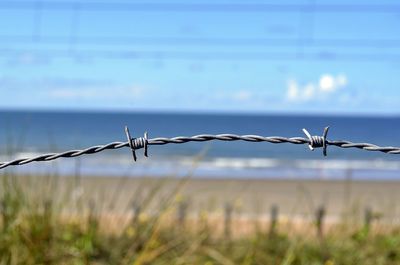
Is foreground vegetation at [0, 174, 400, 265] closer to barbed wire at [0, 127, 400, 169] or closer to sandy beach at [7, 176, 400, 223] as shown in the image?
barbed wire at [0, 127, 400, 169]

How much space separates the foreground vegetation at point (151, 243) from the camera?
152 inches

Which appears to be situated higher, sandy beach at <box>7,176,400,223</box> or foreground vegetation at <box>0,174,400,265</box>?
foreground vegetation at <box>0,174,400,265</box>

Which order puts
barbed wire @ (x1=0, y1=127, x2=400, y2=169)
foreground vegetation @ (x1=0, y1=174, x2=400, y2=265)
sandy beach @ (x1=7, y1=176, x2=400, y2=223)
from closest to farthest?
barbed wire @ (x1=0, y1=127, x2=400, y2=169)
foreground vegetation @ (x1=0, y1=174, x2=400, y2=265)
sandy beach @ (x1=7, y1=176, x2=400, y2=223)

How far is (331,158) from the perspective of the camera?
26.1 m

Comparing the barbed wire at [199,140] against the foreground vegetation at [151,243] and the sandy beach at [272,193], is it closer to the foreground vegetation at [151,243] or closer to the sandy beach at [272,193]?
the foreground vegetation at [151,243]

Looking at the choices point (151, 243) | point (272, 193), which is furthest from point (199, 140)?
point (272, 193)

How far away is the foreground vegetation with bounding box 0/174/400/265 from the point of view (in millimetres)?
3869

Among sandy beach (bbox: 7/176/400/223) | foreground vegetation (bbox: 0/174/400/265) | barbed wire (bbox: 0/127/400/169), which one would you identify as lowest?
sandy beach (bbox: 7/176/400/223)

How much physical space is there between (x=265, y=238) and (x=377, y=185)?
1260cm

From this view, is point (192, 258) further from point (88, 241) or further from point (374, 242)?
point (374, 242)

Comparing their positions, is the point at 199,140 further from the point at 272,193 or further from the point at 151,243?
the point at 272,193

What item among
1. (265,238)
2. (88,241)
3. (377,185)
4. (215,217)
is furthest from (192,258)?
(377,185)

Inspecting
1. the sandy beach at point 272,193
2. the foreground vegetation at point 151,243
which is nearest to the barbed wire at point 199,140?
the foreground vegetation at point 151,243

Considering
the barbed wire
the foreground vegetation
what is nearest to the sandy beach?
the foreground vegetation
